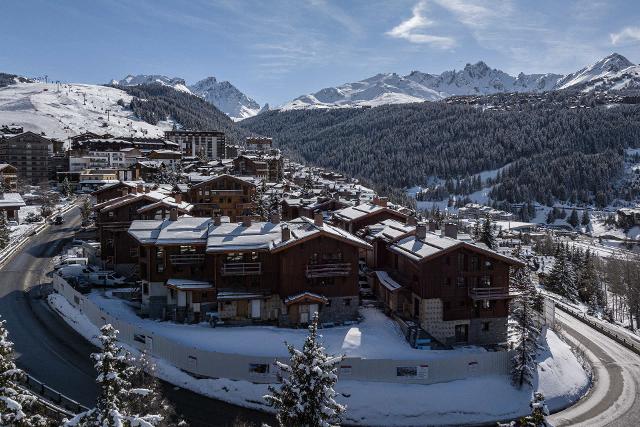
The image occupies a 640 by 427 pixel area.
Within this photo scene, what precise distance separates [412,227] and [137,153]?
10241cm

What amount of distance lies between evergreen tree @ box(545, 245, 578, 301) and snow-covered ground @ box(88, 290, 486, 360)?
42.8m

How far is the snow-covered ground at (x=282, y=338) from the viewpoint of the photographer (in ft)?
113

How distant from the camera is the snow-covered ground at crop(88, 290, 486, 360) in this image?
34.6m

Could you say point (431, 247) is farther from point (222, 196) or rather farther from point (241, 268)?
point (222, 196)

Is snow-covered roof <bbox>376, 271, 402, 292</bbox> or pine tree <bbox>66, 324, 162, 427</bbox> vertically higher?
pine tree <bbox>66, 324, 162, 427</bbox>

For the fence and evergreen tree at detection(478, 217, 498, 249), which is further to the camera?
evergreen tree at detection(478, 217, 498, 249)

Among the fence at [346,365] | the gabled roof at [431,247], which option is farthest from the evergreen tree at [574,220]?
the fence at [346,365]

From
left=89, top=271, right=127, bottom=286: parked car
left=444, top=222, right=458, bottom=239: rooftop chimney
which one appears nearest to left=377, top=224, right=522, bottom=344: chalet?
left=444, top=222, right=458, bottom=239: rooftop chimney

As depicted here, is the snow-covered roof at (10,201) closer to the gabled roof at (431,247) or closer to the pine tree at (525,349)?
the gabled roof at (431,247)

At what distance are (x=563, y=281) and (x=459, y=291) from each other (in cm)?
4409

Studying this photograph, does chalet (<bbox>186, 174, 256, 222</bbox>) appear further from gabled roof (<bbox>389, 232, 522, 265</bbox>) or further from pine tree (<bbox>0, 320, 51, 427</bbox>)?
pine tree (<bbox>0, 320, 51, 427</bbox>)

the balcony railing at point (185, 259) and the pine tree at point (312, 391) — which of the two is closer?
the pine tree at point (312, 391)

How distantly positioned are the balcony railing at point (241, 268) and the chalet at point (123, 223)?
13.8 meters

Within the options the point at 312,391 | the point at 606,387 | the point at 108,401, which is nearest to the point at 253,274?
the point at 312,391
